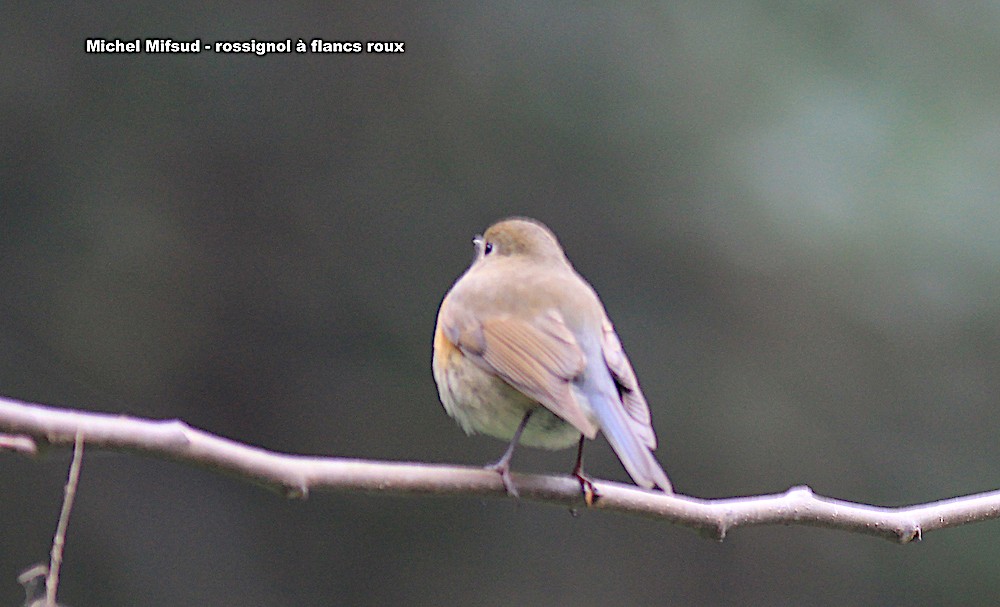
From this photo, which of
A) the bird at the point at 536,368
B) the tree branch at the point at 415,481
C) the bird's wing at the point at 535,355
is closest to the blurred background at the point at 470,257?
the bird at the point at 536,368

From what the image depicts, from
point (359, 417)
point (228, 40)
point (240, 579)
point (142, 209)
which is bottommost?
point (240, 579)

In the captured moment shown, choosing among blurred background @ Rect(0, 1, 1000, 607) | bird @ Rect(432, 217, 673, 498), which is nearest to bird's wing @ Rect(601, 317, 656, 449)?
bird @ Rect(432, 217, 673, 498)

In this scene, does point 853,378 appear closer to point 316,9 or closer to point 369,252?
point 369,252

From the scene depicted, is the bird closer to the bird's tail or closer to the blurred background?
the bird's tail

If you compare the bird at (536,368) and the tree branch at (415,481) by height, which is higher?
the bird at (536,368)

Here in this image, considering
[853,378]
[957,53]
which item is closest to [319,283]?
[853,378]

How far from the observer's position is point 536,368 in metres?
2.22

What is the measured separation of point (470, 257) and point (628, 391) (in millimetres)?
2132

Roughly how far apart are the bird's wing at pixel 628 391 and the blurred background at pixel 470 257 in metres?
1.96

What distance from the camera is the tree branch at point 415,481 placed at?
58.8 inches

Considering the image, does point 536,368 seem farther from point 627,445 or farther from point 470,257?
point 470,257

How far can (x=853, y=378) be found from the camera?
481 cm

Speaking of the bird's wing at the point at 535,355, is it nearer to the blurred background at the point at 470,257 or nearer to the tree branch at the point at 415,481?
the tree branch at the point at 415,481

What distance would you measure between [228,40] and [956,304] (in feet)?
11.2
